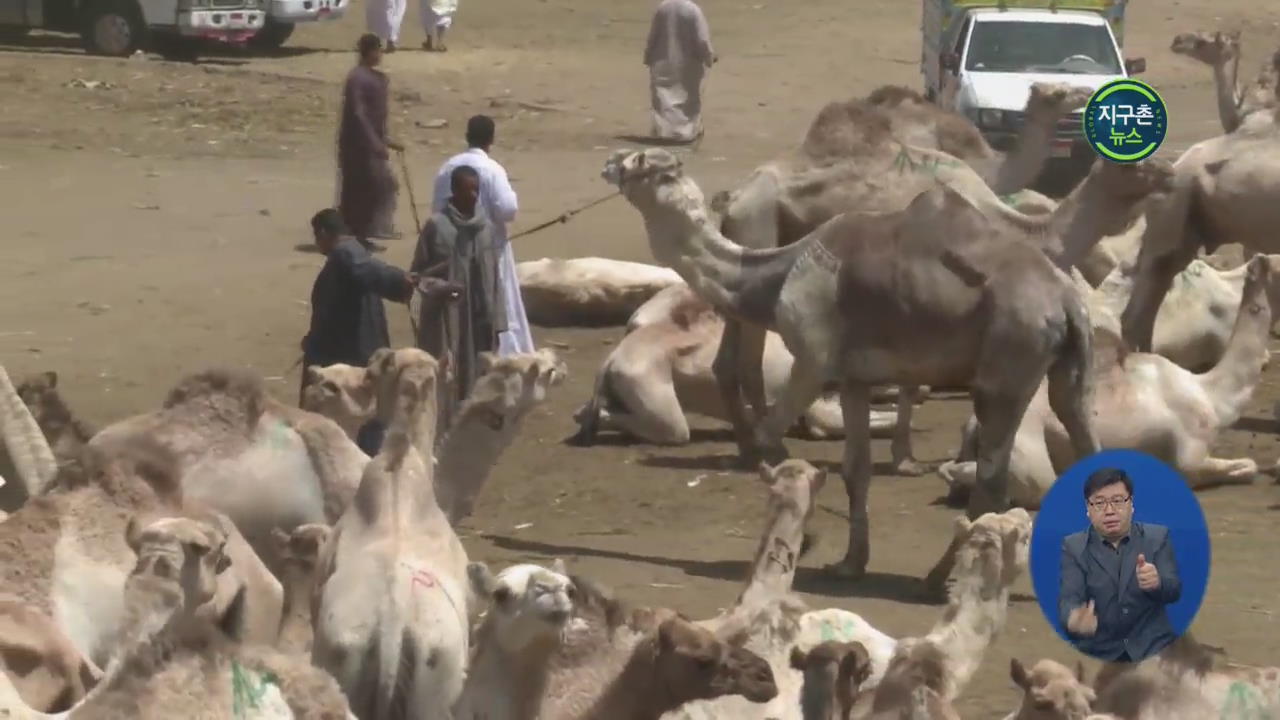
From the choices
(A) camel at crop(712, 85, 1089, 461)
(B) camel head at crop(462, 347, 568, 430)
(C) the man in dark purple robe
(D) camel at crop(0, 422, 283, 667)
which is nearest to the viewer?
(D) camel at crop(0, 422, 283, 667)

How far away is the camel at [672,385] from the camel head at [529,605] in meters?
6.58

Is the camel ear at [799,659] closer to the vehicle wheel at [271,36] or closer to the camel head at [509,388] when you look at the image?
the camel head at [509,388]

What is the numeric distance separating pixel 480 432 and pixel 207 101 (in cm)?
1578

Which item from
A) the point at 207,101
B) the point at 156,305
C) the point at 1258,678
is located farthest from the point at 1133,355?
the point at 207,101

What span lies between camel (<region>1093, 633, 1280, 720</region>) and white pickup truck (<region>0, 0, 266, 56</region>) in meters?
21.4

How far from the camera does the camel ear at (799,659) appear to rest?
6378mm

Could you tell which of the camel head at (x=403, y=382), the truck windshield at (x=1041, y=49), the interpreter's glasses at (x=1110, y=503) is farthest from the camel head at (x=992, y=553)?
the truck windshield at (x=1041, y=49)

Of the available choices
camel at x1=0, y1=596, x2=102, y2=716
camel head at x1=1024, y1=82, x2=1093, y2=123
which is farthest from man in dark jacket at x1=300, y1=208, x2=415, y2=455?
camel head at x1=1024, y1=82, x2=1093, y2=123

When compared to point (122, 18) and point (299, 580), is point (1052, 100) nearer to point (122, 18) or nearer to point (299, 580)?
point (299, 580)

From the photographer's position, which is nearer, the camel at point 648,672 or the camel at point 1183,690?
the camel at point 648,672

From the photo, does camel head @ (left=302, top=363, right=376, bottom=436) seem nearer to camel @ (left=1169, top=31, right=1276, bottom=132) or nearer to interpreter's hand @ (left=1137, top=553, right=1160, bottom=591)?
interpreter's hand @ (left=1137, top=553, right=1160, bottom=591)

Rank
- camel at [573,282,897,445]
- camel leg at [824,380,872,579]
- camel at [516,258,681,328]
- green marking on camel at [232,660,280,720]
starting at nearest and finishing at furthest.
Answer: green marking on camel at [232,660,280,720] < camel leg at [824,380,872,579] < camel at [573,282,897,445] < camel at [516,258,681,328]

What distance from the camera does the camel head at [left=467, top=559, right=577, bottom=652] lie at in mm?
6094

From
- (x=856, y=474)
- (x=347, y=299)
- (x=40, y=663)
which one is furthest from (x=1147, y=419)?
(x=40, y=663)
